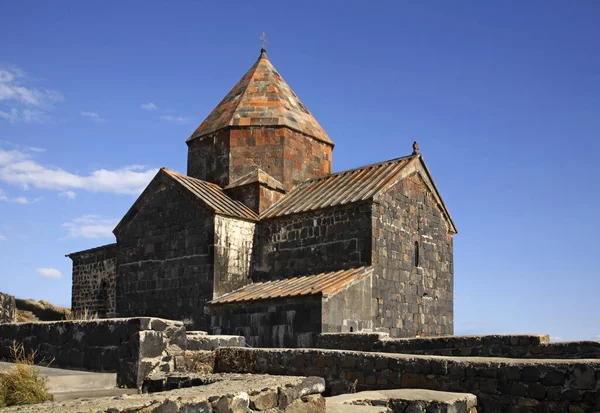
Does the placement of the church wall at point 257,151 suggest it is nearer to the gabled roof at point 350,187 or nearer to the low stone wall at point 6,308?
the gabled roof at point 350,187

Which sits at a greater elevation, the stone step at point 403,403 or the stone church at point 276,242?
the stone church at point 276,242

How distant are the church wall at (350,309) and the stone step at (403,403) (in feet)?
21.5

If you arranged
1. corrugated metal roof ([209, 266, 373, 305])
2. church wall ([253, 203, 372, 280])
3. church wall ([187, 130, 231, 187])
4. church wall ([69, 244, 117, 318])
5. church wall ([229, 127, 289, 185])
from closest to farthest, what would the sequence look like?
corrugated metal roof ([209, 266, 373, 305]), church wall ([253, 203, 372, 280]), church wall ([229, 127, 289, 185]), church wall ([187, 130, 231, 187]), church wall ([69, 244, 117, 318])

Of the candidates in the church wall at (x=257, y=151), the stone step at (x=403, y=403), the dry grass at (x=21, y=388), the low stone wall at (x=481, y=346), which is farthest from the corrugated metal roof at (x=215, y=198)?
the stone step at (x=403, y=403)

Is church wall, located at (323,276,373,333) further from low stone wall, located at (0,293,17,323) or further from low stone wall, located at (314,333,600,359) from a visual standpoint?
low stone wall, located at (0,293,17,323)


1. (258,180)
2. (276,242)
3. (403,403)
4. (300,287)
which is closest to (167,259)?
(276,242)

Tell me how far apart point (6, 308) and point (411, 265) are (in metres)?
8.41

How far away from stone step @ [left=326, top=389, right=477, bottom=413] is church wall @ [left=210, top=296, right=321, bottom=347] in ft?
21.4

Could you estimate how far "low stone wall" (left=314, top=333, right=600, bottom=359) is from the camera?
771cm

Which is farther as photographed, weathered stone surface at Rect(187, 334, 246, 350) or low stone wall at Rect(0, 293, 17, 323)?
low stone wall at Rect(0, 293, 17, 323)

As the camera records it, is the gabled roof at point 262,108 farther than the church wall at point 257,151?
Yes

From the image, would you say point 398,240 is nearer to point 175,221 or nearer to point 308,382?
point 175,221

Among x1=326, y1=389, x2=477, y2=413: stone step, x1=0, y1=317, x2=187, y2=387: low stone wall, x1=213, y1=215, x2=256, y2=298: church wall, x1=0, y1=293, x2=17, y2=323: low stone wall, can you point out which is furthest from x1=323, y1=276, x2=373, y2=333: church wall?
x1=326, y1=389, x2=477, y2=413: stone step

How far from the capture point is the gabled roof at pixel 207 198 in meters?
14.6
